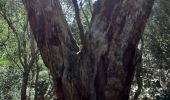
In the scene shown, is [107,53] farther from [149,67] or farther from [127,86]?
[149,67]

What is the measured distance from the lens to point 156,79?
49.1ft

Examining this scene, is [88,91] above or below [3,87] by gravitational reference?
below

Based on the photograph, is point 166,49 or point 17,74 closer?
point 166,49

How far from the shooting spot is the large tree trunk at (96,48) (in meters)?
4.03

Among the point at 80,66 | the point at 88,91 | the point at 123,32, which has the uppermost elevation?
the point at 123,32

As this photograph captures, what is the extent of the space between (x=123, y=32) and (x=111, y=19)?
20 centimetres

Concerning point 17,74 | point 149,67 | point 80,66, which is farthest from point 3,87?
point 80,66

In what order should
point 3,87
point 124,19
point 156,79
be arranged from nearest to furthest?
point 124,19 → point 156,79 → point 3,87

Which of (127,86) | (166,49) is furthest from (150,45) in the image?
(127,86)

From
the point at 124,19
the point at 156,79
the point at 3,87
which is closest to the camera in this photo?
the point at 124,19

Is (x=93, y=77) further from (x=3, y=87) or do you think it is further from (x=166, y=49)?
(x=3, y=87)

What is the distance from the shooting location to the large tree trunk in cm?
403

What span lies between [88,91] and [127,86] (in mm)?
446

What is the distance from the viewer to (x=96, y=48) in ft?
13.5
